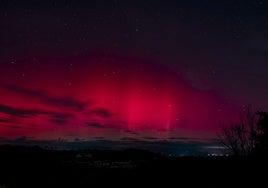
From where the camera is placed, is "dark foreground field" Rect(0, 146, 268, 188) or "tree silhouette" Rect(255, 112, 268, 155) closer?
"dark foreground field" Rect(0, 146, 268, 188)

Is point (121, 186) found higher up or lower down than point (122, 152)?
lower down

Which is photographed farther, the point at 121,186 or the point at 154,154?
the point at 154,154

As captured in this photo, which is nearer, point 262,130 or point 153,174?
point 153,174

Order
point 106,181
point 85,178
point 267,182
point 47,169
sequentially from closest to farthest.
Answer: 1. point 267,182
2. point 106,181
3. point 85,178
4. point 47,169

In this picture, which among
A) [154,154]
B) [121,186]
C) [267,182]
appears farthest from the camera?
[154,154]

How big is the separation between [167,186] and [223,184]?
2949 millimetres

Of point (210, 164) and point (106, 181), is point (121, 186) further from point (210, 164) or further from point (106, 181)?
point (210, 164)

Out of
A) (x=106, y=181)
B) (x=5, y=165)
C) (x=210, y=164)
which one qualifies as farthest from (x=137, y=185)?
(x=5, y=165)

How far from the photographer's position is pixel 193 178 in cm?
1939

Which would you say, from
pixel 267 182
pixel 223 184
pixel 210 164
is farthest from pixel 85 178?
pixel 267 182

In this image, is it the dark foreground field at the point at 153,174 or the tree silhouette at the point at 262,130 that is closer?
the dark foreground field at the point at 153,174

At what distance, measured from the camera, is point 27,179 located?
2638cm

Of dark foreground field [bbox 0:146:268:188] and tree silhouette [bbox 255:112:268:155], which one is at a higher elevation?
tree silhouette [bbox 255:112:268:155]

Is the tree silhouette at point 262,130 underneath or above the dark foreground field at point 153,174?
above
